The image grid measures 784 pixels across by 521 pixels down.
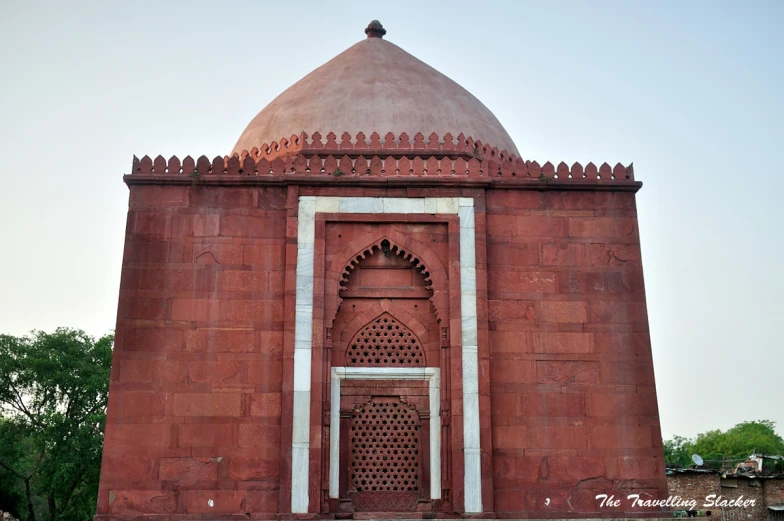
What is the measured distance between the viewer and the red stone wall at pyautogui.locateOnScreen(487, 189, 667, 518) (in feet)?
29.6

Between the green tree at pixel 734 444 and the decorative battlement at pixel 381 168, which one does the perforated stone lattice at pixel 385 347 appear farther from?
the green tree at pixel 734 444

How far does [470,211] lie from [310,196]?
6.22 feet

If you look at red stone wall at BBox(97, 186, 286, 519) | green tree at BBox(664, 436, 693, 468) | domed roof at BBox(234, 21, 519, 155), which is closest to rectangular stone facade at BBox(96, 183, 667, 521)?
red stone wall at BBox(97, 186, 286, 519)

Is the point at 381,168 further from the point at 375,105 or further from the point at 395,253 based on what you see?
the point at 375,105

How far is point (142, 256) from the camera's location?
9.47 metres

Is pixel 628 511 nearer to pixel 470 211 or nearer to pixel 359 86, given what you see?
pixel 470 211

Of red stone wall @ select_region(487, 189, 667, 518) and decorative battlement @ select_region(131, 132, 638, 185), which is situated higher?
decorative battlement @ select_region(131, 132, 638, 185)

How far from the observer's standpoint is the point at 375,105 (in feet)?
37.6

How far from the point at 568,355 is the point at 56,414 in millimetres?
15474

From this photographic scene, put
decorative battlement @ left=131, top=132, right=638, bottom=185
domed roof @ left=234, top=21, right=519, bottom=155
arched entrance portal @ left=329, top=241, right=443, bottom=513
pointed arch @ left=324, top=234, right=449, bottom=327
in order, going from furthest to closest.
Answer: domed roof @ left=234, top=21, right=519, bottom=155, decorative battlement @ left=131, top=132, right=638, bottom=185, pointed arch @ left=324, top=234, right=449, bottom=327, arched entrance portal @ left=329, top=241, right=443, bottom=513

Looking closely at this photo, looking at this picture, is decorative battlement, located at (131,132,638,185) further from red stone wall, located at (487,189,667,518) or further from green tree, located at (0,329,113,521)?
green tree, located at (0,329,113,521)

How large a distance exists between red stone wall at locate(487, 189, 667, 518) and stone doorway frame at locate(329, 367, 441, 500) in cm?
64

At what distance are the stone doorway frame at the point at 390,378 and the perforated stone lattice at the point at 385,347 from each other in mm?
88

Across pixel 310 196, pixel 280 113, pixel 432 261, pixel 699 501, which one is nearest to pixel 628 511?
pixel 432 261
